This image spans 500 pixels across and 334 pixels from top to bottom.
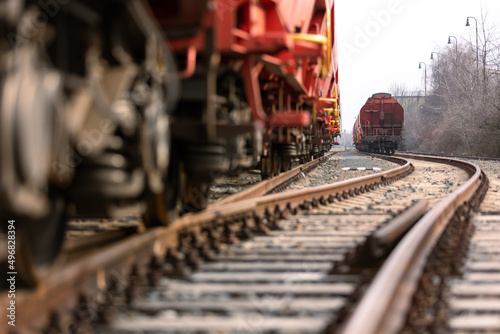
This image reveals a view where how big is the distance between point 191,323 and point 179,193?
1.80 meters

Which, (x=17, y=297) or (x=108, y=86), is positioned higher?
(x=108, y=86)

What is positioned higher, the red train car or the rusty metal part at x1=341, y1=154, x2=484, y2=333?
the red train car

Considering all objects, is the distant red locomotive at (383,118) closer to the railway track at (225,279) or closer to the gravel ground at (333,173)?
the gravel ground at (333,173)

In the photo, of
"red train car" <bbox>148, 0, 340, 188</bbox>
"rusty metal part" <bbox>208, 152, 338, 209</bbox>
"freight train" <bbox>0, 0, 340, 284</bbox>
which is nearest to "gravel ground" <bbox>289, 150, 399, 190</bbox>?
"rusty metal part" <bbox>208, 152, 338, 209</bbox>

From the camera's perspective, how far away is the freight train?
5.25 feet

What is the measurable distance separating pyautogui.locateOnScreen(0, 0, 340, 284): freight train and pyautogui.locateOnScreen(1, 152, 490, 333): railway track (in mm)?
228

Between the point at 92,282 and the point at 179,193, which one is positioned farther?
the point at 179,193

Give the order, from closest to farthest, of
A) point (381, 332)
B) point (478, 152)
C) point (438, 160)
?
point (381, 332)
point (438, 160)
point (478, 152)

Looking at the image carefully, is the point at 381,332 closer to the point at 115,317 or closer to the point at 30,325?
the point at 115,317

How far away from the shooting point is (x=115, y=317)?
2281mm

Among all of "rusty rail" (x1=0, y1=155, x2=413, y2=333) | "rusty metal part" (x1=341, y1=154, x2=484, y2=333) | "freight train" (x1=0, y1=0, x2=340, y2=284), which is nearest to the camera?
"freight train" (x1=0, y1=0, x2=340, y2=284)

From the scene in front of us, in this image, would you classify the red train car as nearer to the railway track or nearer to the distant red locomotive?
the railway track

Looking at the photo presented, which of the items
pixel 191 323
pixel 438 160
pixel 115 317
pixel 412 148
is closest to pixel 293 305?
pixel 191 323

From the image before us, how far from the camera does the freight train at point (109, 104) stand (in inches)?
63.1
